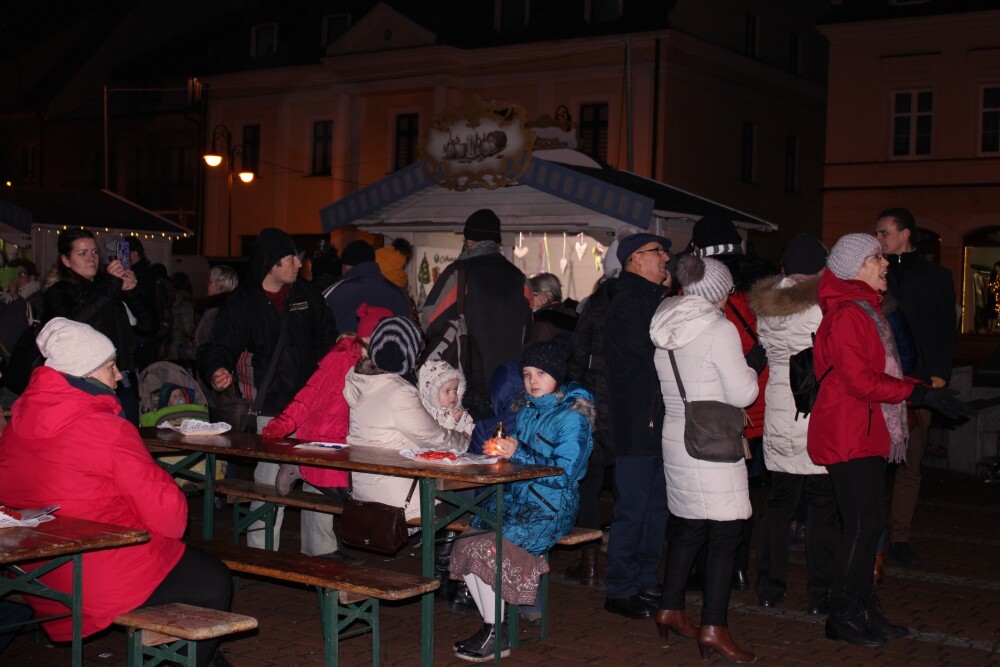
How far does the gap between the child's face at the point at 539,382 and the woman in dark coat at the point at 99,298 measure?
9.20ft

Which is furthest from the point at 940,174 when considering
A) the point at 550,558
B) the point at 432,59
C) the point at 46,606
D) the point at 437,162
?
the point at 46,606

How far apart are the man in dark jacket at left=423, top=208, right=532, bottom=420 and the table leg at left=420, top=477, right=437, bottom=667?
1.97 m

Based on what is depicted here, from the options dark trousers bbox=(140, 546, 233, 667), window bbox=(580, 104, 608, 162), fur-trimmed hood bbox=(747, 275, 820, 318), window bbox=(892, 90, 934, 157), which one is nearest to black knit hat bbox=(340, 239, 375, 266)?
fur-trimmed hood bbox=(747, 275, 820, 318)

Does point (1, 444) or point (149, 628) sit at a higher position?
point (1, 444)

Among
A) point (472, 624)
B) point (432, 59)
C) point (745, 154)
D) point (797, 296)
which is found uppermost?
point (432, 59)

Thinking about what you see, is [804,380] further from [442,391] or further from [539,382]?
[442,391]

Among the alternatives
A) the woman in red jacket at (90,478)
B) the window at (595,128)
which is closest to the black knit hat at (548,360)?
the woman in red jacket at (90,478)

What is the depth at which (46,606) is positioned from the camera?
5.27 m

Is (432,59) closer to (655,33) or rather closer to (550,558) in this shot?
(655,33)

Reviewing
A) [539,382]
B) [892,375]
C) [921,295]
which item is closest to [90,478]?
[539,382]

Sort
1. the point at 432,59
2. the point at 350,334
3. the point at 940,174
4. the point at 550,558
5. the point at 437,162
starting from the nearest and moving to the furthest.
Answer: the point at 350,334 → the point at 550,558 → the point at 437,162 → the point at 940,174 → the point at 432,59

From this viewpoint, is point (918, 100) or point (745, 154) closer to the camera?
point (918, 100)

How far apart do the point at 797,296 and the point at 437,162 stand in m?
7.86

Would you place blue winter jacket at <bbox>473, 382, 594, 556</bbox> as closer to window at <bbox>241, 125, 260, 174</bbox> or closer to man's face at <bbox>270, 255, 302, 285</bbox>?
man's face at <bbox>270, 255, 302, 285</bbox>
